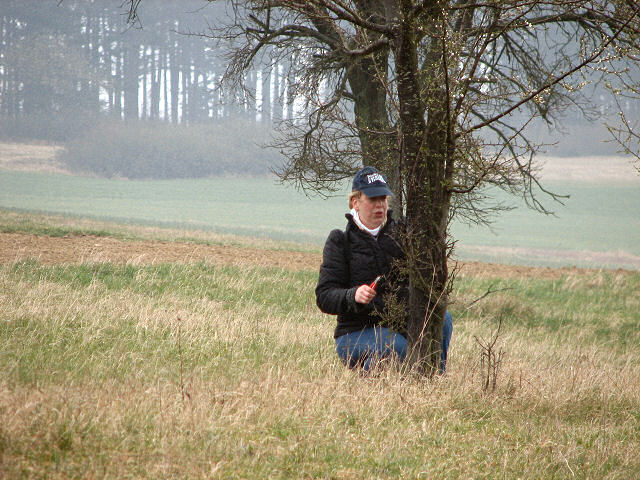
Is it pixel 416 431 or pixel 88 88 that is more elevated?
pixel 88 88

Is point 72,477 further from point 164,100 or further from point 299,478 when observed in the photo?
point 164,100

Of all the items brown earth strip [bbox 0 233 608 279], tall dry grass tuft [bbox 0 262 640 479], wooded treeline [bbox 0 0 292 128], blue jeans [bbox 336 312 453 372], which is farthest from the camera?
wooded treeline [bbox 0 0 292 128]

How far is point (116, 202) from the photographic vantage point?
43.9 meters

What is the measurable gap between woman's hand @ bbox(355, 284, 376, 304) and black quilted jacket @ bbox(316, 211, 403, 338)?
0.30 m

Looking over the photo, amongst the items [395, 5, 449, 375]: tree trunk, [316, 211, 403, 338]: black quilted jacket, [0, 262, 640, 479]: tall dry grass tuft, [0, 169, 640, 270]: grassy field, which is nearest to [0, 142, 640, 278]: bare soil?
[0, 262, 640, 479]: tall dry grass tuft

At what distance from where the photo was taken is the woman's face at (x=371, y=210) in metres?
4.90

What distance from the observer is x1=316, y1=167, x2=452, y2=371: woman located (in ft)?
16.1

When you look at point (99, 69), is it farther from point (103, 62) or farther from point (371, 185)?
point (371, 185)

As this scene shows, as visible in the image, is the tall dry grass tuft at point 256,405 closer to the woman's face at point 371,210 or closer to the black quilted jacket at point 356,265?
the black quilted jacket at point 356,265

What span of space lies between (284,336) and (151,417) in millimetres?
2843

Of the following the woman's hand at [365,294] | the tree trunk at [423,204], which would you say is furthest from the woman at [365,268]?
the woman's hand at [365,294]

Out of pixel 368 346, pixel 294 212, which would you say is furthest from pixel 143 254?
pixel 294 212

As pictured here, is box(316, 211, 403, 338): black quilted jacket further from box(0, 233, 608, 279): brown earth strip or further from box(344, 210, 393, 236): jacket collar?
box(0, 233, 608, 279): brown earth strip

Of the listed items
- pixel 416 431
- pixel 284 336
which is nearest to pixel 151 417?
pixel 416 431
